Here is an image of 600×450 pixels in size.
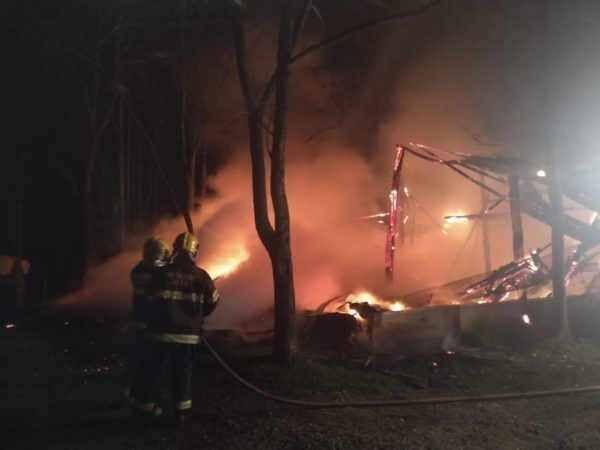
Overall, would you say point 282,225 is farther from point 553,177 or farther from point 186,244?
point 553,177

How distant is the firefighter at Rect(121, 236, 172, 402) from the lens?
557 centimetres

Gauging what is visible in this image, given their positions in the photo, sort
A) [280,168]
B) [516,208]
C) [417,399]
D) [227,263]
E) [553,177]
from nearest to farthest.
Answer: [417,399]
[280,168]
[553,177]
[516,208]
[227,263]

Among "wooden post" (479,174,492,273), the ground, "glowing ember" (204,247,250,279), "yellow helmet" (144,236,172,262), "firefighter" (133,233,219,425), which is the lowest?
the ground

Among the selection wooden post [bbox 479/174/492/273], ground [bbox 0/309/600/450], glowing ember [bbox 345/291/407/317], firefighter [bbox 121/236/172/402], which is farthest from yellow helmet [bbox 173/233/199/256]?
wooden post [bbox 479/174/492/273]

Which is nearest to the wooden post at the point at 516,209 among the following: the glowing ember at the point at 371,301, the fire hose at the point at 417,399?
the glowing ember at the point at 371,301

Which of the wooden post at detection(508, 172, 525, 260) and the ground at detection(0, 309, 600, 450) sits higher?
the wooden post at detection(508, 172, 525, 260)

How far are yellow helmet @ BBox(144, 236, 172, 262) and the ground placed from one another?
1.52 m

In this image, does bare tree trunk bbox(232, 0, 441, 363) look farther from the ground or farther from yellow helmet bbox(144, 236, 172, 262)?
yellow helmet bbox(144, 236, 172, 262)

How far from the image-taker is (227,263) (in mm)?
13523

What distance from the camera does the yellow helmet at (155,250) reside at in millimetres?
5723

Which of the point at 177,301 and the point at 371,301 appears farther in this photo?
the point at 371,301

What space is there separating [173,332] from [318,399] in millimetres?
1820

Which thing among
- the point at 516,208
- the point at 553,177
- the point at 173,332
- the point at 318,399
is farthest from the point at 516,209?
the point at 173,332

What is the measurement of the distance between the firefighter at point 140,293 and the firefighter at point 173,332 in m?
0.30
